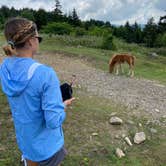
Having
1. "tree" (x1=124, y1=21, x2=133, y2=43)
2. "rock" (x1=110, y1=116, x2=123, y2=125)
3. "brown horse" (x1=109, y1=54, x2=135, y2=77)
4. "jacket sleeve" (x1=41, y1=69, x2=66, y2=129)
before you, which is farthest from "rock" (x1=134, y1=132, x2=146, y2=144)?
"tree" (x1=124, y1=21, x2=133, y2=43)

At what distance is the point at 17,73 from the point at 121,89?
6.12 m

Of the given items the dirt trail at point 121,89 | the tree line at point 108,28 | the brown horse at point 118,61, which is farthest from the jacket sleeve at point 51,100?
the tree line at point 108,28

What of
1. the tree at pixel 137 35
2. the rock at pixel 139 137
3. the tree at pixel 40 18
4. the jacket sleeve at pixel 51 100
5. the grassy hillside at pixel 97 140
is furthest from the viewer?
the tree at pixel 137 35

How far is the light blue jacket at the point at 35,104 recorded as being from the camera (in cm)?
231

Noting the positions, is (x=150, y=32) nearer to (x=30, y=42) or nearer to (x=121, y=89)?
(x=121, y=89)

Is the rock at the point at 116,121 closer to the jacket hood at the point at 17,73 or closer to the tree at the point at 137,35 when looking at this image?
the jacket hood at the point at 17,73

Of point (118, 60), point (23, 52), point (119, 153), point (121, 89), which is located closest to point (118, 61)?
point (118, 60)

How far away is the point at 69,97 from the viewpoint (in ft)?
9.03

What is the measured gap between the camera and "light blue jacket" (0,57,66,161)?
7.57ft

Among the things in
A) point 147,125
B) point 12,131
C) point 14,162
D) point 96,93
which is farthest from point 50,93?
point 96,93

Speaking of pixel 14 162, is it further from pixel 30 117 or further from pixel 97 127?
pixel 30 117

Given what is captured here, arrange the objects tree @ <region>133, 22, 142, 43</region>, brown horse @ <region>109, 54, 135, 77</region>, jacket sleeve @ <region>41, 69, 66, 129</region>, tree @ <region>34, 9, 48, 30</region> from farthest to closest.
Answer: tree @ <region>133, 22, 142, 43</region>, tree @ <region>34, 9, 48, 30</region>, brown horse @ <region>109, 54, 135, 77</region>, jacket sleeve @ <region>41, 69, 66, 129</region>

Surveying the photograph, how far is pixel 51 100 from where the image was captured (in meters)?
2.30

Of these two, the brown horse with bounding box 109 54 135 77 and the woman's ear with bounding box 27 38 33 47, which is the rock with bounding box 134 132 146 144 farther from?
Answer: the brown horse with bounding box 109 54 135 77
